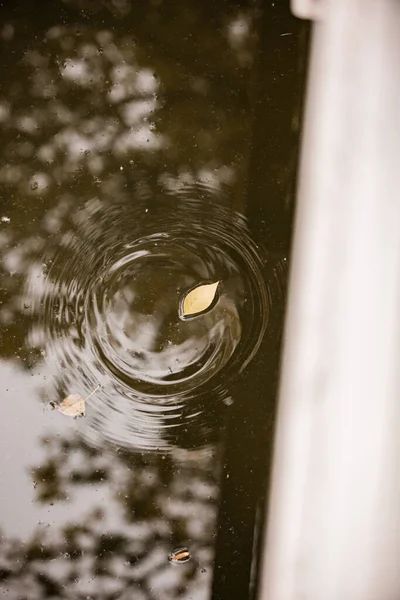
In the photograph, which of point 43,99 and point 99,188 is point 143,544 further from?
point 43,99

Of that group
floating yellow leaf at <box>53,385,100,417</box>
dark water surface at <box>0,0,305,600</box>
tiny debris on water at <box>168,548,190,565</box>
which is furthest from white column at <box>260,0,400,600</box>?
floating yellow leaf at <box>53,385,100,417</box>

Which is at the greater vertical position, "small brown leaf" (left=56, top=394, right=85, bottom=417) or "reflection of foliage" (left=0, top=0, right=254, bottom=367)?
"reflection of foliage" (left=0, top=0, right=254, bottom=367)

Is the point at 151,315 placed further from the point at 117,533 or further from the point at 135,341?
the point at 117,533

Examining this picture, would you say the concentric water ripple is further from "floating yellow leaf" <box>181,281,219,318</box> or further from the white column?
Answer: the white column

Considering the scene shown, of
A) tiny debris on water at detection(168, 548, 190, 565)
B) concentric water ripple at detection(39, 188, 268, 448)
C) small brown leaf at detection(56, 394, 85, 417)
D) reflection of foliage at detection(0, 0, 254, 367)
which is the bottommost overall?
tiny debris on water at detection(168, 548, 190, 565)

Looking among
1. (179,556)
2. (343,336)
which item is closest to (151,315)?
(343,336)

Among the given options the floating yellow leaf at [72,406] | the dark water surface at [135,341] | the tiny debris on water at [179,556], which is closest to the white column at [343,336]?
the dark water surface at [135,341]

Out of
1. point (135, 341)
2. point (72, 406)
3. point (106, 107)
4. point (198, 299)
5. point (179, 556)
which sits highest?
point (106, 107)
